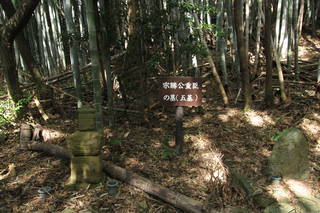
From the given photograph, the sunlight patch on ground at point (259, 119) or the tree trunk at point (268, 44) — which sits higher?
the tree trunk at point (268, 44)

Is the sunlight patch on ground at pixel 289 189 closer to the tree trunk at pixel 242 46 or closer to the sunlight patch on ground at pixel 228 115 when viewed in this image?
the sunlight patch on ground at pixel 228 115

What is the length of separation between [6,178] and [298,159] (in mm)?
4087

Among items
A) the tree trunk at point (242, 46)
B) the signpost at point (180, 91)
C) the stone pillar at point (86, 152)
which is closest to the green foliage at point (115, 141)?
the stone pillar at point (86, 152)

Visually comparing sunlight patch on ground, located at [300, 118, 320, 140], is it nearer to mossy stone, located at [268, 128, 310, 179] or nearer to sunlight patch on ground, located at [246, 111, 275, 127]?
sunlight patch on ground, located at [246, 111, 275, 127]

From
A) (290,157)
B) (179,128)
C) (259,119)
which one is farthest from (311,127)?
(179,128)

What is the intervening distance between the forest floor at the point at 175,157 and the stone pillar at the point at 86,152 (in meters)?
0.16

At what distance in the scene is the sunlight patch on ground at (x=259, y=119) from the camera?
4676 millimetres

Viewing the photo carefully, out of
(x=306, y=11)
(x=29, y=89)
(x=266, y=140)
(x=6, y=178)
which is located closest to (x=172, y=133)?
(x=266, y=140)

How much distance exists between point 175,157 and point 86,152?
4.76ft

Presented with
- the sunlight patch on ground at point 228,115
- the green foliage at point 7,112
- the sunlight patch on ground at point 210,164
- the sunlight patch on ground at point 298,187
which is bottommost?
the sunlight patch on ground at point 298,187

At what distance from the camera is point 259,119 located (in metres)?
4.81

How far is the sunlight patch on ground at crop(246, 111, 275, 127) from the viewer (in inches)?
184

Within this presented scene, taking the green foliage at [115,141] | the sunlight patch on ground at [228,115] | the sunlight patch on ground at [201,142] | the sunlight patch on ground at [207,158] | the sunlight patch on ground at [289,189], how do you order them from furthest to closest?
the sunlight patch on ground at [228,115], the sunlight patch on ground at [201,142], the green foliage at [115,141], the sunlight patch on ground at [207,158], the sunlight patch on ground at [289,189]

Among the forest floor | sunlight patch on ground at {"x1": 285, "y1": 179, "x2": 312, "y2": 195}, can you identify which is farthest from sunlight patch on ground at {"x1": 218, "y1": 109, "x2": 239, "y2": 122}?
sunlight patch on ground at {"x1": 285, "y1": 179, "x2": 312, "y2": 195}
